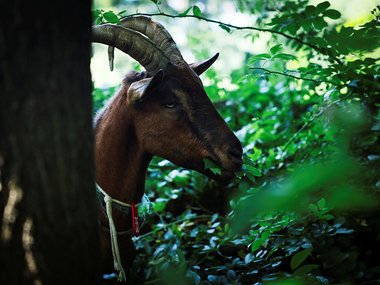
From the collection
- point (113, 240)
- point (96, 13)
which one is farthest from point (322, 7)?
point (113, 240)

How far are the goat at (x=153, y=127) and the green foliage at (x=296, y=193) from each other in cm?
19

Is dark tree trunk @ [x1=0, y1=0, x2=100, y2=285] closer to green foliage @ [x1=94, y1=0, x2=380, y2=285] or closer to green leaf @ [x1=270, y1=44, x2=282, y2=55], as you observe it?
green foliage @ [x1=94, y1=0, x2=380, y2=285]

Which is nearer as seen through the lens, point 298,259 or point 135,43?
point 298,259

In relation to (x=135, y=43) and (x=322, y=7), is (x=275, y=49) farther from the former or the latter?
(x=135, y=43)

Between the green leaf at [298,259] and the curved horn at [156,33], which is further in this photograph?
the curved horn at [156,33]

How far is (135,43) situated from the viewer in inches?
161

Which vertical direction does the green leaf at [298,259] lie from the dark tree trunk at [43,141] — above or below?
below

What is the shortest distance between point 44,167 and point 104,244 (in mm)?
2259

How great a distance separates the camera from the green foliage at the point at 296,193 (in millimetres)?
3077

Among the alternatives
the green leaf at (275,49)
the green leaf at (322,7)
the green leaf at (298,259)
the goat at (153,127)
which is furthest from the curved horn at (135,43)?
the green leaf at (298,259)

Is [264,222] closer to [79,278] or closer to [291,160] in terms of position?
[79,278]

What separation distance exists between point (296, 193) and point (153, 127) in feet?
7.28

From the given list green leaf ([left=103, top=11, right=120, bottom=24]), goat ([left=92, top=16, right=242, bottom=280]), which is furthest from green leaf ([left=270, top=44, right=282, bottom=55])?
green leaf ([left=103, top=11, right=120, bottom=24])

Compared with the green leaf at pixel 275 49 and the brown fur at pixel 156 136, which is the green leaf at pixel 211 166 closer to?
the brown fur at pixel 156 136
